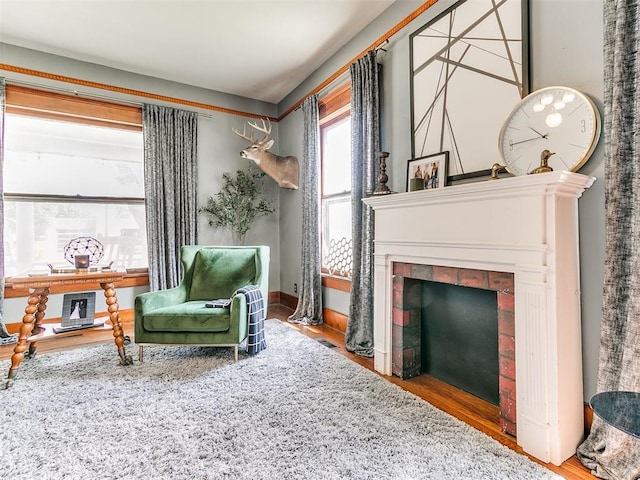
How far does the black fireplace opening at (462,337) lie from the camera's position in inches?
78.0

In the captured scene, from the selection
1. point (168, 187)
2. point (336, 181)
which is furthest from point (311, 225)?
point (168, 187)

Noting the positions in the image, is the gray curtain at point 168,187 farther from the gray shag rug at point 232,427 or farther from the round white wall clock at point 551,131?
the round white wall clock at point 551,131

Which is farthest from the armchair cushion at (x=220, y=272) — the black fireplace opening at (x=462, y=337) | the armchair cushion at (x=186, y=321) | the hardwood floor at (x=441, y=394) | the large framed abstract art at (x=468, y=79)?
the large framed abstract art at (x=468, y=79)

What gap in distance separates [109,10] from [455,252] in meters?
3.49

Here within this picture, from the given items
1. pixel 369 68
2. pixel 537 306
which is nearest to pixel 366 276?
pixel 537 306

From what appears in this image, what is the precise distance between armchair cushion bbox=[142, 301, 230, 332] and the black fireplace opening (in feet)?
5.09

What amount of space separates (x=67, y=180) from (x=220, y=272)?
7.38 feet

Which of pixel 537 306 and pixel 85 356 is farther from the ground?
pixel 537 306

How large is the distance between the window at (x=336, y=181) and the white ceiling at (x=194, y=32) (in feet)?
1.97

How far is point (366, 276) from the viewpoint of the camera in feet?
9.44

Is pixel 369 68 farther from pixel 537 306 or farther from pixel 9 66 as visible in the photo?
pixel 9 66

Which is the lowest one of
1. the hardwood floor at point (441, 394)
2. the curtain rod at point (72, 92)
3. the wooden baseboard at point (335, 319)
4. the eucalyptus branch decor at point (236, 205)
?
the hardwood floor at point (441, 394)

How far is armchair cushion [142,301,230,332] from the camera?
2516mm

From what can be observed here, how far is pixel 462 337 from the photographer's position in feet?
7.06
